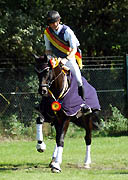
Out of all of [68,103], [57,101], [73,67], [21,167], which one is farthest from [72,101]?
[21,167]

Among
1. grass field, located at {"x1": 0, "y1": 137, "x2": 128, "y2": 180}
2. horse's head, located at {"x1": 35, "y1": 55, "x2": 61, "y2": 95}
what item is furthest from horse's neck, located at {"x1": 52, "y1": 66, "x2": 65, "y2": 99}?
grass field, located at {"x1": 0, "y1": 137, "x2": 128, "y2": 180}

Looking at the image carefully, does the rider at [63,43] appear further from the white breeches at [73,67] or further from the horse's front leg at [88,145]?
the horse's front leg at [88,145]

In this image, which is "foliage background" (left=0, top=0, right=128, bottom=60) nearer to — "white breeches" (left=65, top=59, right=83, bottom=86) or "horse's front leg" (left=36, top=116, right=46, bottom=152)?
"white breeches" (left=65, top=59, right=83, bottom=86)

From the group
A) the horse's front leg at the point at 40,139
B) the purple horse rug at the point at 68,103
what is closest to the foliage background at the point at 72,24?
the purple horse rug at the point at 68,103

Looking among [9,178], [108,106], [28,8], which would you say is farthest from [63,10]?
[9,178]

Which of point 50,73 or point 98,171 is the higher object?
point 50,73

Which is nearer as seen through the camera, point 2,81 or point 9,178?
point 9,178

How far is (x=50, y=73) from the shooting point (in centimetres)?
901

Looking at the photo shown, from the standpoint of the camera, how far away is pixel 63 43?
32.2ft

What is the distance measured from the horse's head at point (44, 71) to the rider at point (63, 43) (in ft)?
1.72

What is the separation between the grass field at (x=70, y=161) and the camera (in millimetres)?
8812

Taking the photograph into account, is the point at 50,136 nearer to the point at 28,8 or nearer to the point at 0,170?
the point at 28,8

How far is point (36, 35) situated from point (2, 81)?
1961 millimetres

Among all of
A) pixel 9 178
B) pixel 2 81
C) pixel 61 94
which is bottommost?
pixel 9 178
